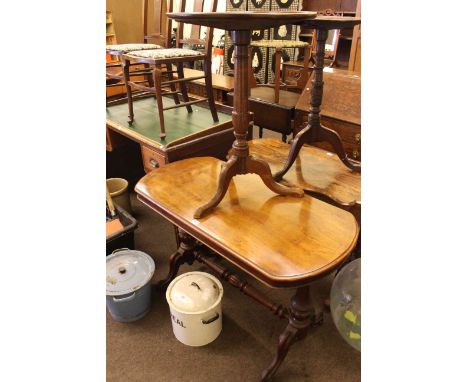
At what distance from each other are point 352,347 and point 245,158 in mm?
990

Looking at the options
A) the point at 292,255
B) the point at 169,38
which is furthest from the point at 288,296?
the point at 169,38

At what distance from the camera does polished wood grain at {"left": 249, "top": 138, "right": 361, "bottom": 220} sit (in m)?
1.48

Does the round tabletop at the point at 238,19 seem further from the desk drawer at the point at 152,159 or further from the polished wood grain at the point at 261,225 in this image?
the desk drawer at the point at 152,159

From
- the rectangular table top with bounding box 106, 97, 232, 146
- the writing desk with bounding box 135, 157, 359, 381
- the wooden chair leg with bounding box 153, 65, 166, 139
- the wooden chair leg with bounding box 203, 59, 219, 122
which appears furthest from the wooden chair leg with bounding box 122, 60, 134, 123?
the writing desk with bounding box 135, 157, 359, 381

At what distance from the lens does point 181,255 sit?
5.85 ft

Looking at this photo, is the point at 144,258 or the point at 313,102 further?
the point at 144,258

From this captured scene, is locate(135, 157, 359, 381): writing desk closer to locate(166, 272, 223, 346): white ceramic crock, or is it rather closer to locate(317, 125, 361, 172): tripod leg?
locate(166, 272, 223, 346): white ceramic crock

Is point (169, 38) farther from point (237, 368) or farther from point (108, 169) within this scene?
point (237, 368)

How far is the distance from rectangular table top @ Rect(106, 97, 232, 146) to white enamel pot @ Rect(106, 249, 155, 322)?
628mm

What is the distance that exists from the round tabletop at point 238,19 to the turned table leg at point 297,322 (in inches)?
34.3

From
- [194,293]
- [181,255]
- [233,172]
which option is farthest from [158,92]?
[194,293]

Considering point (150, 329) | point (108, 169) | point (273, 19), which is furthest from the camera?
point (108, 169)

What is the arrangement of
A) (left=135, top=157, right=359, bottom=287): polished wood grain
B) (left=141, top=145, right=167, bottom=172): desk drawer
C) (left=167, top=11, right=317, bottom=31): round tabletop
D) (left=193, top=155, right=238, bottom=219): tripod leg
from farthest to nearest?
(left=141, top=145, right=167, bottom=172): desk drawer → (left=193, top=155, right=238, bottom=219): tripod leg → (left=135, top=157, right=359, bottom=287): polished wood grain → (left=167, top=11, right=317, bottom=31): round tabletop

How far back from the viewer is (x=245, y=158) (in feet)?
3.88
